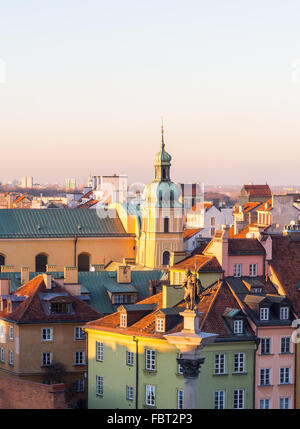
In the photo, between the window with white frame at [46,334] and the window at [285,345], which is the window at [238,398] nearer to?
the window at [285,345]

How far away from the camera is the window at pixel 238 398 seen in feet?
166

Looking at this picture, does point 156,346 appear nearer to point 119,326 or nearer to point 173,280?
point 119,326

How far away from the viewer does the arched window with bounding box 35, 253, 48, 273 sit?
283 feet

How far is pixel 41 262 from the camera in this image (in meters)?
87.0

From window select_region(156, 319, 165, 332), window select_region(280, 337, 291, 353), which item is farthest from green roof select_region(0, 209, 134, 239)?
window select_region(280, 337, 291, 353)

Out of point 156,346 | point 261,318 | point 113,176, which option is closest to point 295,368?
point 261,318

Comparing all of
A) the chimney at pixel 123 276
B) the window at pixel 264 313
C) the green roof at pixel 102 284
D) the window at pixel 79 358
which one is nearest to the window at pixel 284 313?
the window at pixel 264 313

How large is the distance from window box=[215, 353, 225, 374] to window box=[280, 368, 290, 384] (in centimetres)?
392

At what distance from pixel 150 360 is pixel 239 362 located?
4359 millimetres

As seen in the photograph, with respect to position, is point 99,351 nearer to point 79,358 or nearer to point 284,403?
point 79,358
